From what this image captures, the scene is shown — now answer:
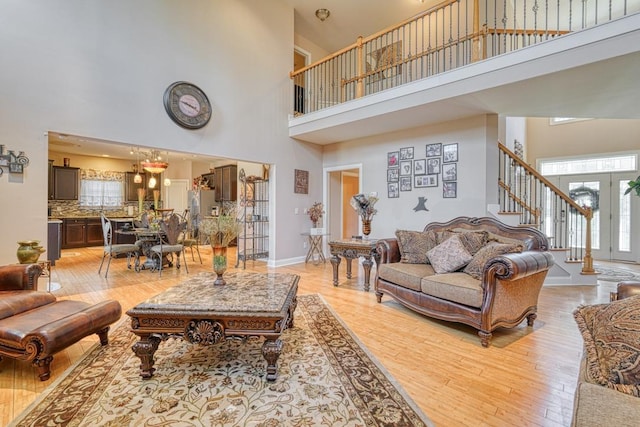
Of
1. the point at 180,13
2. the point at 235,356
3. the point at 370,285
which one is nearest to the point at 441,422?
the point at 235,356

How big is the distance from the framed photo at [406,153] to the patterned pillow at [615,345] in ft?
14.4

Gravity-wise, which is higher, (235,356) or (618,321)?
(618,321)

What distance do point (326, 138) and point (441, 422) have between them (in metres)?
5.57

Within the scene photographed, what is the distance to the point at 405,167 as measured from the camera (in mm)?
5625

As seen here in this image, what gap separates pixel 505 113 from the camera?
4.61m

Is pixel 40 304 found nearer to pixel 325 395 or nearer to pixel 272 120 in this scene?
pixel 325 395

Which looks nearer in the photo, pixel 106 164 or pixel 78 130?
pixel 78 130

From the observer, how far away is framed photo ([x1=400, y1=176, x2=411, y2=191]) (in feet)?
18.3

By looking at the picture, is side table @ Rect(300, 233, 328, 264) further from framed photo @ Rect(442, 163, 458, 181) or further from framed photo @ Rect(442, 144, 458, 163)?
framed photo @ Rect(442, 144, 458, 163)

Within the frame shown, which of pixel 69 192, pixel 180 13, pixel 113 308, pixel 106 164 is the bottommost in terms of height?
pixel 113 308

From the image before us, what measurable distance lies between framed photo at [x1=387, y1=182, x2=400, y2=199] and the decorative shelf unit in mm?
2554

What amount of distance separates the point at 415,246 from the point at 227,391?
2668 mm

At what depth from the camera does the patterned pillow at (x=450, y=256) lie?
317 cm

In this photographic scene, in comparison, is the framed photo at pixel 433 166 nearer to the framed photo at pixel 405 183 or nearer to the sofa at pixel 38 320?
the framed photo at pixel 405 183
